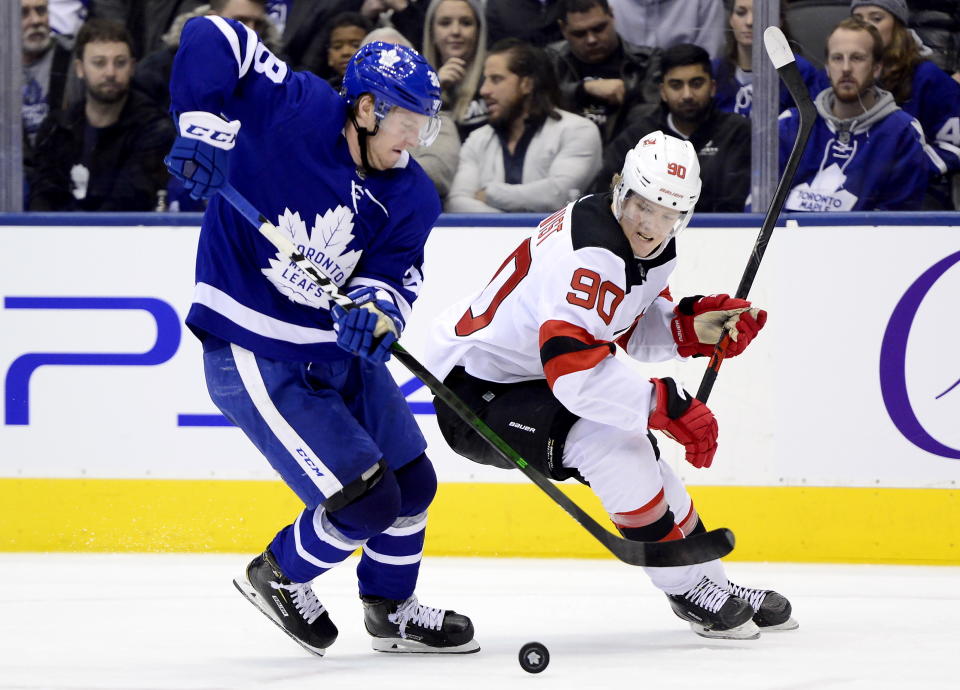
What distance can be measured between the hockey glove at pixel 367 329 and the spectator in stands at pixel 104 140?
1.91 m

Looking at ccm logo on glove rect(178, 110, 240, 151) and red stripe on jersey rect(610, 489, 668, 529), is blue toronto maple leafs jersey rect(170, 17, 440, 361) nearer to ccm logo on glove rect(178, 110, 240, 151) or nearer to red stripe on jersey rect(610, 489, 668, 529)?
ccm logo on glove rect(178, 110, 240, 151)

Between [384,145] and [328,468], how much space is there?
64 centimetres

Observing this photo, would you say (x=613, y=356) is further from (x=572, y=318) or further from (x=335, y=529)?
(x=335, y=529)

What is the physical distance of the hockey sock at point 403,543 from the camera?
2.84 m

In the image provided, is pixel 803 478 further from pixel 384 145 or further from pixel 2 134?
pixel 2 134

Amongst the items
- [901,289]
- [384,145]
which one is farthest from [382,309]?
[901,289]

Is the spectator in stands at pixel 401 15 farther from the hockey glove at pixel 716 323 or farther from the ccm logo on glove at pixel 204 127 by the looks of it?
the ccm logo on glove at pixel 204 127

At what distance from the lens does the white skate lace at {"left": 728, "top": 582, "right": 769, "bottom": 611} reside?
3005 millimetres

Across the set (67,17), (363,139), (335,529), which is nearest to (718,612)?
(335,529)

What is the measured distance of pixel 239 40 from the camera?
8.57ft

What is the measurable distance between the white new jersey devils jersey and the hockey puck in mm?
464

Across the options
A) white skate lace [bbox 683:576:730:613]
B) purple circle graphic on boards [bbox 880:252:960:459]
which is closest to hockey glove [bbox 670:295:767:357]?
white skate lace [bbox 683:576:730:613]

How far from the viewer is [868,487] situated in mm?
3869

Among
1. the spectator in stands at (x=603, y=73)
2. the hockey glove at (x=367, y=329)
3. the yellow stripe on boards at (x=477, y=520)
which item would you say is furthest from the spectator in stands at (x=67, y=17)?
the hockey glove at (x=367, y=329)
